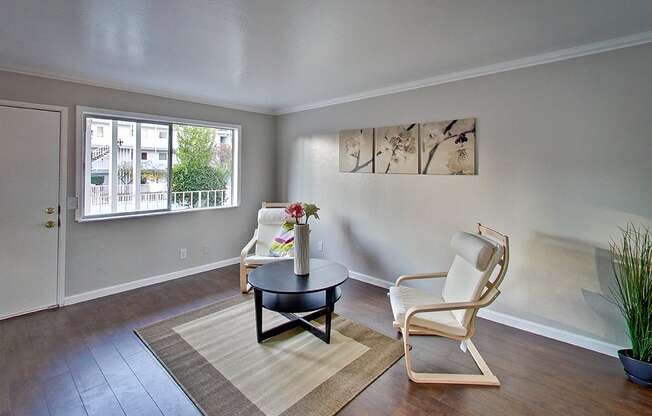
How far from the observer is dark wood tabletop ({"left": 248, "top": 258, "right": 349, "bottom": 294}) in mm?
2715

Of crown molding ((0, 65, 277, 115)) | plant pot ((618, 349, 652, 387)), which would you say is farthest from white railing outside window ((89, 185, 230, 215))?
plant pot ((618, 349, 652, 387))

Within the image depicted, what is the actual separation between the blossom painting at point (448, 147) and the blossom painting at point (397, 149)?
0.34 feet

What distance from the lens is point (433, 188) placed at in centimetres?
366

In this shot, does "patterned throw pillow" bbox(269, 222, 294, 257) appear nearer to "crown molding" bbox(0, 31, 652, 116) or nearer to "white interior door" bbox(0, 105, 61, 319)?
"crown molding" bbox(0, 31, 652, 116)

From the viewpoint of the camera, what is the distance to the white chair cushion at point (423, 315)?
93.4 inches

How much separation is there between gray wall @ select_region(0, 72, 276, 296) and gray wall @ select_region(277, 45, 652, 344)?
2.16 metres

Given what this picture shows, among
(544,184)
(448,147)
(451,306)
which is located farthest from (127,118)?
(544,184)

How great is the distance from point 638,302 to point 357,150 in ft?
10.1

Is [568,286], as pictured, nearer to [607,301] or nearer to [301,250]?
[607,301]

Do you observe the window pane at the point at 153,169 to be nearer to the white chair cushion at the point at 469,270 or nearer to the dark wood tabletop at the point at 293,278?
the dark wood tabletop at the point at 293,278

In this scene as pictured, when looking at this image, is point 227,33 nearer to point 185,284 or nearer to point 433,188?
point 433,188

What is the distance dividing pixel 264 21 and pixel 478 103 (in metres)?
2.23

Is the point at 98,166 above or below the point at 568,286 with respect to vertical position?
above

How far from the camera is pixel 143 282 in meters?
4.14
